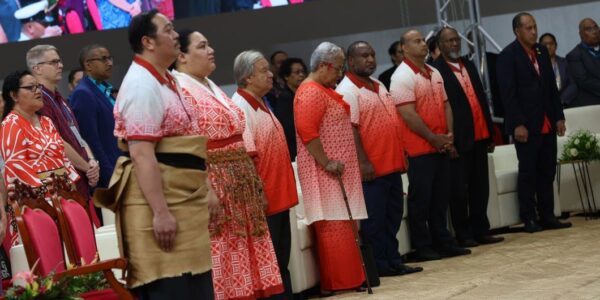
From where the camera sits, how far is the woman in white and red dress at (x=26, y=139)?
19.4 ft

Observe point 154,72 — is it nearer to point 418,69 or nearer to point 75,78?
point 418,69

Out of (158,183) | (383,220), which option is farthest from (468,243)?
(158,183)

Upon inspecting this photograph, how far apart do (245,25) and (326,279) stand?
5237 millimetres

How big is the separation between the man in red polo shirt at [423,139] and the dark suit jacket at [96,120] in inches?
79.2

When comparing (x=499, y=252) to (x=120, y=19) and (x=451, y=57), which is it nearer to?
(x=451, y=57)

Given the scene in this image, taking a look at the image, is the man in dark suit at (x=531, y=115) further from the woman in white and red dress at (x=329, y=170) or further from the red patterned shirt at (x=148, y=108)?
the red patterned shirt at (x=148, y=108)

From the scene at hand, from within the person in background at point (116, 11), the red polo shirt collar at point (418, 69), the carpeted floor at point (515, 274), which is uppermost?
the person in background at point (116, 11)

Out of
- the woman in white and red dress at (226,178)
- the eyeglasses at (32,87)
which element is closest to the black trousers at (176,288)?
the woman in white and red dress at (226,178)

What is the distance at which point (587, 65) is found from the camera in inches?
424

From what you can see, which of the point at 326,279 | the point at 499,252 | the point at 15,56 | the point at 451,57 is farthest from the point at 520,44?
the point at 15,56

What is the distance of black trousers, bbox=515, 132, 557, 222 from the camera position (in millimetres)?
9039

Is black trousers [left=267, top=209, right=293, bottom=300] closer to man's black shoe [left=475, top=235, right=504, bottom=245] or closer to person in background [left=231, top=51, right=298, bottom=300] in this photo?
person in background [left=231, top=51, right=298, bottom=300]

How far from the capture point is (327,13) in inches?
468

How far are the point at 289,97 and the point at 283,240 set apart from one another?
254 cm
